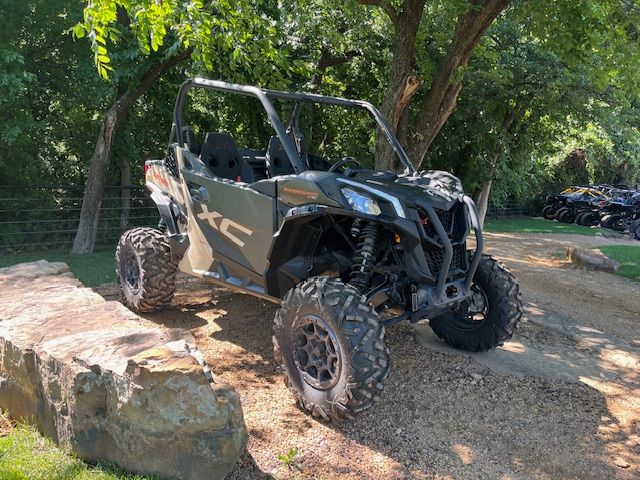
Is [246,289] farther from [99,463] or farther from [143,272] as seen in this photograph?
[99,463]

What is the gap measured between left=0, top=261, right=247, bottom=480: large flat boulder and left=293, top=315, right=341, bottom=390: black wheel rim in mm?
748

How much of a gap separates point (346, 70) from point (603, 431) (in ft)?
36.6

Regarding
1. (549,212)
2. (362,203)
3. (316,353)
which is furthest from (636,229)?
(316,353)

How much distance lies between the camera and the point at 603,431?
3867 mm

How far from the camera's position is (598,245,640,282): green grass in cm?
1006

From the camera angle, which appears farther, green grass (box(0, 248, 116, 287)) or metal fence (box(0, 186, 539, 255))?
metal fence (box(0, 186, 539, 255))


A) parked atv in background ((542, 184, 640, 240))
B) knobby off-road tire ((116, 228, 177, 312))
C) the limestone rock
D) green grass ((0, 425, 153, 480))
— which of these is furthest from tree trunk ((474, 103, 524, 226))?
green grass ((0, 425, 153, 480))

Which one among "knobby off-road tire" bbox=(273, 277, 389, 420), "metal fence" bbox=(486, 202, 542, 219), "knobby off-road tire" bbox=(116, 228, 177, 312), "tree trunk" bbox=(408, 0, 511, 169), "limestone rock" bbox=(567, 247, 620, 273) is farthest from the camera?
"metal fence" bbox=(486, 202, 542, 219)

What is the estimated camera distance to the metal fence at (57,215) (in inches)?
427

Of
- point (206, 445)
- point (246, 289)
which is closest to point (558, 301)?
point (246, 289)

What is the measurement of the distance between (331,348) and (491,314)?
5.56 feet

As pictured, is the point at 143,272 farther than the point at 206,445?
Yes

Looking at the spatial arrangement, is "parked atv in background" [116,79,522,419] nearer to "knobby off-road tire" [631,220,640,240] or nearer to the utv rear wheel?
"knobby off-road tire" [631,220,640,240]

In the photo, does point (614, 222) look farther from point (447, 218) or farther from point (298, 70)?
point (447, 218)
